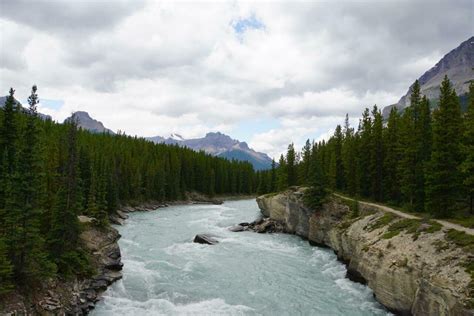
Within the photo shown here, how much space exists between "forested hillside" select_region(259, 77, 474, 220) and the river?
11.4 meters

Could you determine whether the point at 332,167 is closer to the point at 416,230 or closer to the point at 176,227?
the point at 176,227

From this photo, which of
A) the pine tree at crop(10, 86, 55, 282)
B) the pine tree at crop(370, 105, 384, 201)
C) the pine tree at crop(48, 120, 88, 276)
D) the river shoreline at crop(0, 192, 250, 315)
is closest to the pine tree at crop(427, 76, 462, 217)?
the pine tree at crop(370, 105, 384, 201)

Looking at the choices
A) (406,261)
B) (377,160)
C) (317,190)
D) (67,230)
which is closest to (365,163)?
(377,160)

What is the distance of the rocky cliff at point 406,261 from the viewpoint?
21697mm

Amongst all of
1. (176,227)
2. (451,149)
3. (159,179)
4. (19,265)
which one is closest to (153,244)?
(176,227)

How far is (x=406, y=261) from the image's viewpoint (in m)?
26.8

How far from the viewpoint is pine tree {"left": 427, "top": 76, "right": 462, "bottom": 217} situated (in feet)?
113

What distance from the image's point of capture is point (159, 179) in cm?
11562

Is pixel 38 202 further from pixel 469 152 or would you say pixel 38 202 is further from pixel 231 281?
pixel 469 152

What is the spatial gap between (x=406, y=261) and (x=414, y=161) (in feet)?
73.1

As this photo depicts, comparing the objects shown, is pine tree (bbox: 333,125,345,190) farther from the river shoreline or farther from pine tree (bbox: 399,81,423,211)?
the river shoreline

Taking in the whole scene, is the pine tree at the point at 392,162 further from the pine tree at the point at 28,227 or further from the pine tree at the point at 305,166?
the pine tree at the point at 28,227

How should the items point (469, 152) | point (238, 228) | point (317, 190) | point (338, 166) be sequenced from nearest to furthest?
point (469, 152) < point (317, 190) < point (238, 228) < point (338, 166)

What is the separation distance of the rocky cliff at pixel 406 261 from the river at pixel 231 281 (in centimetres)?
187
